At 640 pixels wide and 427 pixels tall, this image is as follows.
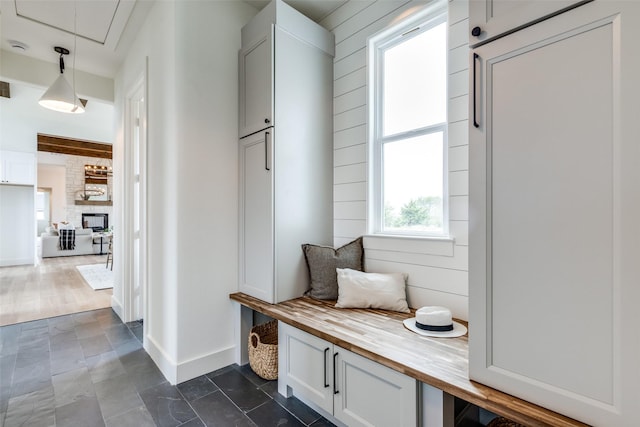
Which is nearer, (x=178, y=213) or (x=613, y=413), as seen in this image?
(x=613, y=413)

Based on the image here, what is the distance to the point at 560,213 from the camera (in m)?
1.01

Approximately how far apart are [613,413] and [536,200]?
2.14 feet

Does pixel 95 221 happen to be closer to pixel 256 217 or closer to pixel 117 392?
pixel 117 392

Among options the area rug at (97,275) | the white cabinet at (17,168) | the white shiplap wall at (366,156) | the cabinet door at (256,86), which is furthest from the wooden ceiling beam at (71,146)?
the white shiplap wall at (366,156)

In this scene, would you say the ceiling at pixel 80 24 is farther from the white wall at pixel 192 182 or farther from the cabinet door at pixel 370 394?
the cabinet door at pixel 370 394

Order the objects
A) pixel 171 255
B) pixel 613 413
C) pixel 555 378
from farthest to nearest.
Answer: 1. pixel 171 255
2. pixel 555 378
3. pixel 613 413

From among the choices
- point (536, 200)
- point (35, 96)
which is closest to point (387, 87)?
point (536, 200)

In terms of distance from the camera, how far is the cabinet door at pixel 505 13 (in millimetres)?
1019

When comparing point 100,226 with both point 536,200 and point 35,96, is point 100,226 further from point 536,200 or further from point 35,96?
point 536,200

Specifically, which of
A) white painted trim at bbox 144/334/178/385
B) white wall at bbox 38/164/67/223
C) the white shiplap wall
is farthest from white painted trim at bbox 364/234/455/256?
white wall at bbox 38/164/67/223

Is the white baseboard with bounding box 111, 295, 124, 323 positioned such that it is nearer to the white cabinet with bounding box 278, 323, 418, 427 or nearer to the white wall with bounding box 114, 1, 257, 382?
the white wall with bounding box 114, 1, 257, 382

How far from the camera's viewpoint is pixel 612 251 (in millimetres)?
912

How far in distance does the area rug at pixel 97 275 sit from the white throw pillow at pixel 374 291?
467 cm

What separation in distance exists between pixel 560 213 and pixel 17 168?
9.22 m
